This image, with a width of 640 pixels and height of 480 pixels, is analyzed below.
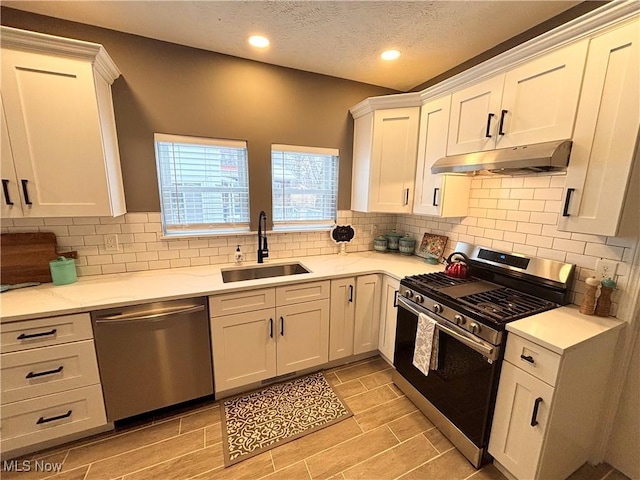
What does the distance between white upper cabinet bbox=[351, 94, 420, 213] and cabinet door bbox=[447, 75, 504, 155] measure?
0.42 metres

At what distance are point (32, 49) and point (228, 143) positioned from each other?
Answer: 3.96 ft

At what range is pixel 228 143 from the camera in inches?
93.1

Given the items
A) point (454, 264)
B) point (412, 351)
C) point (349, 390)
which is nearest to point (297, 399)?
point (349, 390)

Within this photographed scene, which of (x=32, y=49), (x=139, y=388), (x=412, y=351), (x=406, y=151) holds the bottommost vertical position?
(x=139, y=388)

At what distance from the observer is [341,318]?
7.78 ft

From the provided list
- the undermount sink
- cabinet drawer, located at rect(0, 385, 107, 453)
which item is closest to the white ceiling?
the undermount sink

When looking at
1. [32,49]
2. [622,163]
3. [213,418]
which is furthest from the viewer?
[213,418]

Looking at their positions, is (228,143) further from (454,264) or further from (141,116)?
(454,264)

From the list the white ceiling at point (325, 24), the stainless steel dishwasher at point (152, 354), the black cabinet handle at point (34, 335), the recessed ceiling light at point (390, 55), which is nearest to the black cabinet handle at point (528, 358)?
the stainless steel dishwasher at point (152, 354)

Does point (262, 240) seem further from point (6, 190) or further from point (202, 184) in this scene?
point (6, 190)

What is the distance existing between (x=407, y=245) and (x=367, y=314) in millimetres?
935

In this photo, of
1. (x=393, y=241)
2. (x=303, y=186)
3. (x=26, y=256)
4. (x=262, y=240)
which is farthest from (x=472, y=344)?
(x=26, y=256)

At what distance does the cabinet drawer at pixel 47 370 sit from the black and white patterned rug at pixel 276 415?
93cm

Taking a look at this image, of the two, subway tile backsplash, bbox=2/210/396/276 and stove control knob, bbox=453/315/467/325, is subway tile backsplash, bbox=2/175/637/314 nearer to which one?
subway tile backsplash, bbox=2/210/396/276
